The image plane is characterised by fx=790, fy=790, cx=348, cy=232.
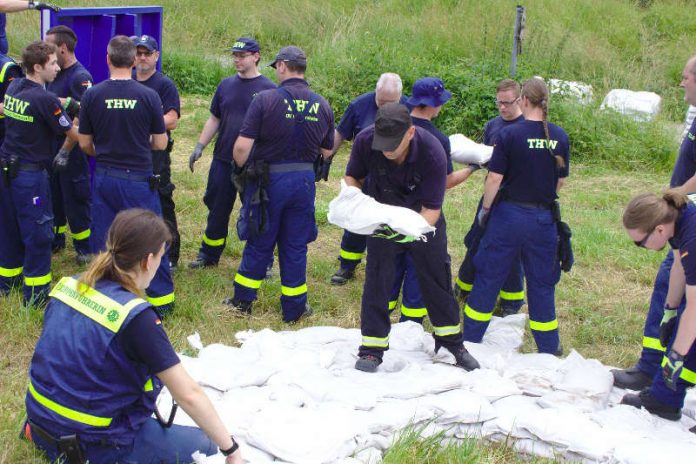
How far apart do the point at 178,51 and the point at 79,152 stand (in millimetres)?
7903

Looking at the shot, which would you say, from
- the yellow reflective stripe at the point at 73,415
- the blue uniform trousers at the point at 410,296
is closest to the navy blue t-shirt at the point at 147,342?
A: the yellow reflective stripe at the point at 73,415

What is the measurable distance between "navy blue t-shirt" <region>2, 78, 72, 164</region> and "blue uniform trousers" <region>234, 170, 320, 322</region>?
157cm

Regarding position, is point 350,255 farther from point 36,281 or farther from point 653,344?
point 653,344

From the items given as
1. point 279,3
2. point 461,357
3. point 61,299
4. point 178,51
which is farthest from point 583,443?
point 279,3

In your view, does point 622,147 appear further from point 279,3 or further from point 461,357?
point 279,3

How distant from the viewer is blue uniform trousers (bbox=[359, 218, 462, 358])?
4.91m

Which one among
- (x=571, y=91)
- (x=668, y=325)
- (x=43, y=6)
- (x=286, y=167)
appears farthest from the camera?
(x=571, y=91)

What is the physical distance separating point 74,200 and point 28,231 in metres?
1.10

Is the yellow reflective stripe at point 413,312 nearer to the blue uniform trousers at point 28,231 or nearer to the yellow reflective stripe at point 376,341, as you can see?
the yellow reflective stripe at point 376,341

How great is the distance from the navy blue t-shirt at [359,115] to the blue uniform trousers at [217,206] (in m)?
1.03

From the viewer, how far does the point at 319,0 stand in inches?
684

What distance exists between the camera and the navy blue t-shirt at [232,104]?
6.49 metres

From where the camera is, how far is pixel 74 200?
6723 mm

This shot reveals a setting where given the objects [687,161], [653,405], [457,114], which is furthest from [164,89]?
[457,114]
